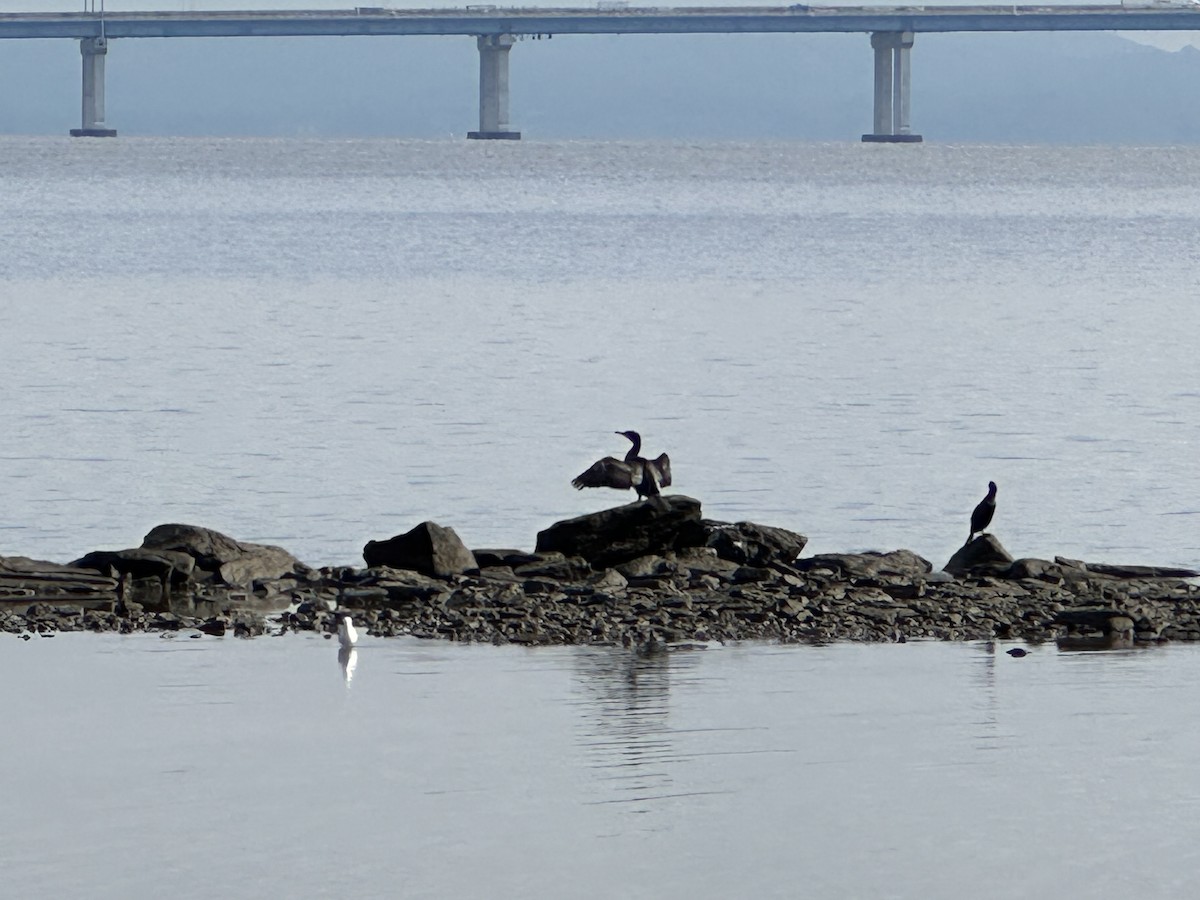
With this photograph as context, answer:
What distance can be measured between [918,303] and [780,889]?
4645cm

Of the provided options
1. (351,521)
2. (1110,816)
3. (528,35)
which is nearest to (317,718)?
(1110,816)

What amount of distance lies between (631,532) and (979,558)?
8.20 ft

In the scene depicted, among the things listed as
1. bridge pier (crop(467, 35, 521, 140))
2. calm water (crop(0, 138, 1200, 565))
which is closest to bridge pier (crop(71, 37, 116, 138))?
bridge pier (crop(467, 35, 521, 140))

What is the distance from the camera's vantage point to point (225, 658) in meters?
13.9

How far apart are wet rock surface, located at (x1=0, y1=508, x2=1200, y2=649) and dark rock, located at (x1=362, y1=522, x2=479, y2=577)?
0.06 feet

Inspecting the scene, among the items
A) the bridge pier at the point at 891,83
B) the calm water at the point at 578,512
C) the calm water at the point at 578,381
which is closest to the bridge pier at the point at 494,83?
the bridge pier at the point at 891,83

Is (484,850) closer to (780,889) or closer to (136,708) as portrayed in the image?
(780,889)

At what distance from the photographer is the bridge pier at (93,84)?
6309 inches

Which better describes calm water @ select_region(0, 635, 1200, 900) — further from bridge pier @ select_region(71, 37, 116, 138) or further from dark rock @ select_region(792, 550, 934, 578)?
bridge pier @ select_region(71, 37, 116, 138)

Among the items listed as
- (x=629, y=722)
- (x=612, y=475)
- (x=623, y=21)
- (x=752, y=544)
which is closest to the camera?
(x=629, y=722)

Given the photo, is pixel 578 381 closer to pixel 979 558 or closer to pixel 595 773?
pixel 979 558

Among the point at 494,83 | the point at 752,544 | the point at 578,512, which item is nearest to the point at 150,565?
the point at 752,544

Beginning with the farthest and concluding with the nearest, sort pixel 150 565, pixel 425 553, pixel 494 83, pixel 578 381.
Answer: pixel 494 83
pixel 578 381
pixel 425 553
pixel 150 565

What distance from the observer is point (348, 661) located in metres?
13.7
